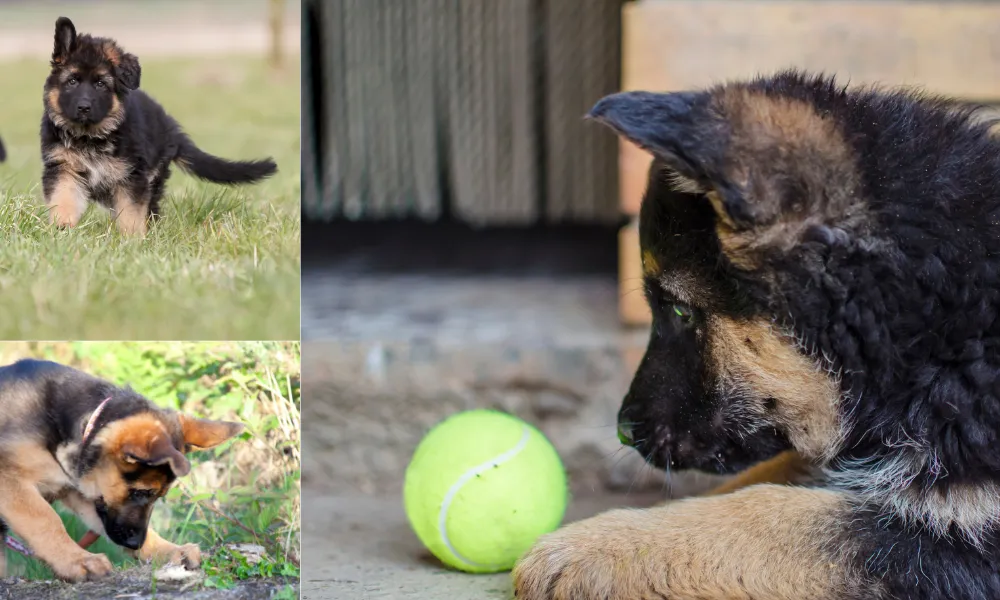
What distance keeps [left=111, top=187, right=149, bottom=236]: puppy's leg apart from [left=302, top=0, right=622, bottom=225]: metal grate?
3669 millimetres

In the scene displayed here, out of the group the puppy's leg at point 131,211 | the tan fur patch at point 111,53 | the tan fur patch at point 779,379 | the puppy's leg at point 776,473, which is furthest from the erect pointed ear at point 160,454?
the puppy's leg at point 776,473

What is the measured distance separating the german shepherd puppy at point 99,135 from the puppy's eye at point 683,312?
1.47m

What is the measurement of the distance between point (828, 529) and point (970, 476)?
0.38 metres

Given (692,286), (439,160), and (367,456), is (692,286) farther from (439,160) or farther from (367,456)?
(439,160)

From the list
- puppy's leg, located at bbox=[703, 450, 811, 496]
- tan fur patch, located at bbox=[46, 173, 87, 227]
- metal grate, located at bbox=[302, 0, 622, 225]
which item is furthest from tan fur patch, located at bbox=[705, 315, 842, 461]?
metal grate, located at bbox=[302, 0, 622, 225]

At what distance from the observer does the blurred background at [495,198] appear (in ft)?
13.7

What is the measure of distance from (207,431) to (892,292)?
5.90 feet

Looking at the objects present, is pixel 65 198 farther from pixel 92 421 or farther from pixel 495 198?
pixel 495 198

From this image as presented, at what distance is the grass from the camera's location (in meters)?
2.38

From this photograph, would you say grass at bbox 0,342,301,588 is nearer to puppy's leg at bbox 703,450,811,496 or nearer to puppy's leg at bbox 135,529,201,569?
puppy's leg at bbox 135,529,201,569

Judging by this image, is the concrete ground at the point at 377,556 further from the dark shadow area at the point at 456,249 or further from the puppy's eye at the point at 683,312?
the dark shadow area at the point at 456,249

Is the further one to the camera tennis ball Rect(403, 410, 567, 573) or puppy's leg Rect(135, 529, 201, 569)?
tennis ball Rect(403, 410, 567, 573)

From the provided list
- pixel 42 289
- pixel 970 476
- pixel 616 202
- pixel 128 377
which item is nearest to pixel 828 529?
pixel 970 476

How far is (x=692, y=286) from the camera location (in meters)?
2.75
